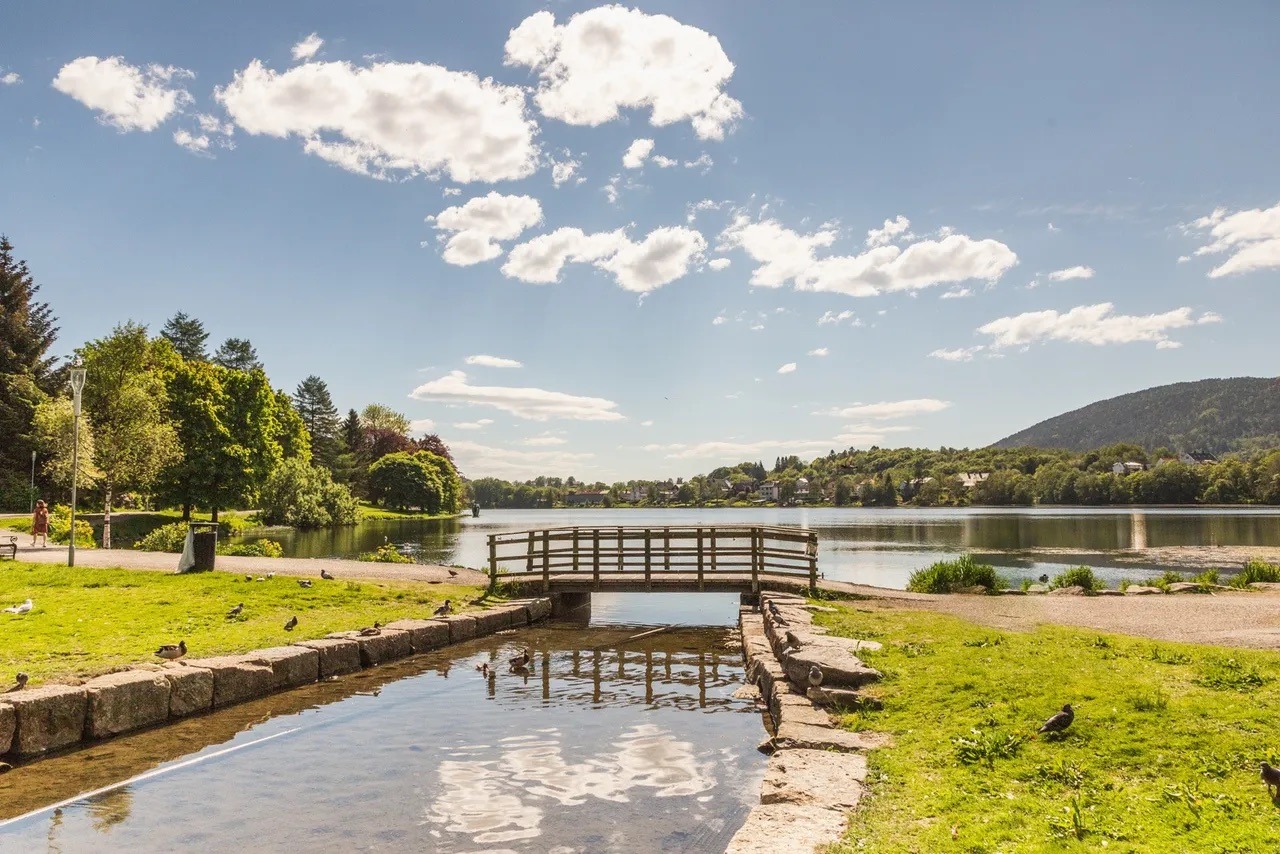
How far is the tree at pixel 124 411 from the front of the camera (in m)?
37.3

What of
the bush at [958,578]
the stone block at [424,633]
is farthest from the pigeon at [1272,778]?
the bush at [958,578]

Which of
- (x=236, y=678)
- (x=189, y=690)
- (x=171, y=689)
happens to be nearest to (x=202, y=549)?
(x=236, y=678)

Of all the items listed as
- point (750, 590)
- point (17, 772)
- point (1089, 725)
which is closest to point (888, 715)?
point (1089, 725)

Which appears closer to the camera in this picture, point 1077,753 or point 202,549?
point 1077,753

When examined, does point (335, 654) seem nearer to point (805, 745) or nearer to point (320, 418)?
point (805, 745)

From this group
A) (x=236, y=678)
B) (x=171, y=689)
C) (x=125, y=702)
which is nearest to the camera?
(x=125, y=702)

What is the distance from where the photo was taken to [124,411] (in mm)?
38000

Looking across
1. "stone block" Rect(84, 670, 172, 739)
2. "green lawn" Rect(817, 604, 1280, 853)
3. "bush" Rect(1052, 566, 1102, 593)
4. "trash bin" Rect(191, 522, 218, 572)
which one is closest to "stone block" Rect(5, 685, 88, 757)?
"stone block" Rect(84, 670, 172, 739)

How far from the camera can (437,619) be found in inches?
701

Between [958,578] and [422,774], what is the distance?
A: 19.2 m

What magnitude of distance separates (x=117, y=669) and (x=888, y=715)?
10491 millimetres

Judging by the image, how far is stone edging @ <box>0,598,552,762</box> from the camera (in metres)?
9.30

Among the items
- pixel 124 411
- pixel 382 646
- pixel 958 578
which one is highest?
pixel 124 411

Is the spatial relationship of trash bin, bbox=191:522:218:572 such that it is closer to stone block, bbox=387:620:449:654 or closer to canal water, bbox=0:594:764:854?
stone block, bbox=387:620:449:654
